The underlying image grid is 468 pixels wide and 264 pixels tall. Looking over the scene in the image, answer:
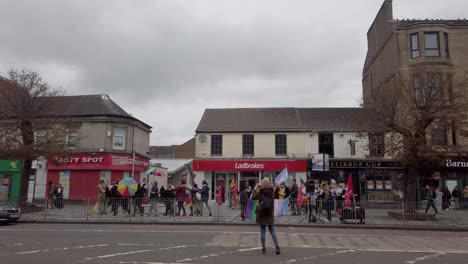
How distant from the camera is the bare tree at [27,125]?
21141mm

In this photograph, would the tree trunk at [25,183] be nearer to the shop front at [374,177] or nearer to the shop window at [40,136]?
the shop window at [40,136]

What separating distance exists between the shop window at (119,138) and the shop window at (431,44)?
2348 centimetres

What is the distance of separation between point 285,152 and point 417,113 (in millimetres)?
14553

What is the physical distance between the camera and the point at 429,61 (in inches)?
1137

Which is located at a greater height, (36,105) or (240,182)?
(36,105)

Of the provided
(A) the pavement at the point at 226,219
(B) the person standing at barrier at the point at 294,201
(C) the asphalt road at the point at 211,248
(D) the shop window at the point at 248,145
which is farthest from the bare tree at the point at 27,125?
(D) the shop window at the point at 248,145

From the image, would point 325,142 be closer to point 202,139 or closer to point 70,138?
point 202,139

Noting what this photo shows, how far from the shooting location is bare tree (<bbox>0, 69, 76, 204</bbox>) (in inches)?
832

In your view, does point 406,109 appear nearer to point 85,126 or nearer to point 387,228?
point 387,228

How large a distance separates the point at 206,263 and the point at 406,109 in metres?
17.2

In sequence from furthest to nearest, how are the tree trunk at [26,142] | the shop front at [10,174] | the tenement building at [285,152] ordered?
the tenement building at [285,152]
the shop front at [10,174]
the tree trunk at [26,142]

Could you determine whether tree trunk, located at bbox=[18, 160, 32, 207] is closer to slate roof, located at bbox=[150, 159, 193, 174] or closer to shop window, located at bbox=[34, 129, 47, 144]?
shop window, located at bbox=[34, 129, 47, 144]

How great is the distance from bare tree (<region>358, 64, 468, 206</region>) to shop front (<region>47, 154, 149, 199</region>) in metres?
18.1

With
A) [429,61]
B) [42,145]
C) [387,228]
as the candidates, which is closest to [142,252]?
[387,228]
